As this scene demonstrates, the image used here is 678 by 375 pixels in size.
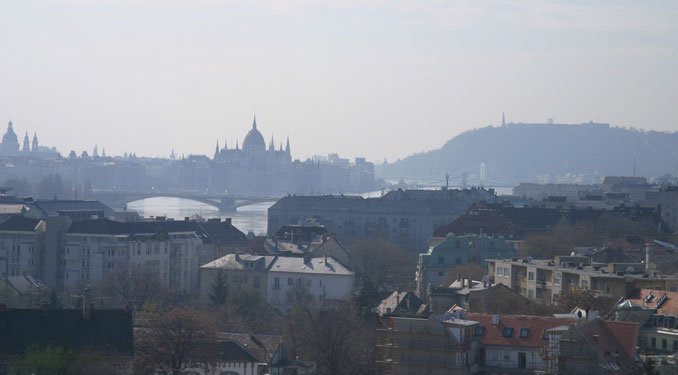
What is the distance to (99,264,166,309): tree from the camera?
34.4m

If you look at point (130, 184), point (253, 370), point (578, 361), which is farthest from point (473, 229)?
point (130, 184)

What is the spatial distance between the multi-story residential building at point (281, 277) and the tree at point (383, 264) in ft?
2.82

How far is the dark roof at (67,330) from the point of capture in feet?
73.7

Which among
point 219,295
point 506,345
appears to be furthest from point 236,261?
point 506,345

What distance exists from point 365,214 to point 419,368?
50.4m

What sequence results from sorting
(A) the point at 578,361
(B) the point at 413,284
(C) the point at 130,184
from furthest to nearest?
(C) the point at 130,184
(B) the point at 413,284
(A) the point at 578,361

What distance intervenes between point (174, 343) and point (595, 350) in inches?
229

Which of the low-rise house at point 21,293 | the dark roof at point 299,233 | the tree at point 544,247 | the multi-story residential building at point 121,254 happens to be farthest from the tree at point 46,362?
the dark roof at point 299,233

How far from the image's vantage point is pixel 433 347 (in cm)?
2131

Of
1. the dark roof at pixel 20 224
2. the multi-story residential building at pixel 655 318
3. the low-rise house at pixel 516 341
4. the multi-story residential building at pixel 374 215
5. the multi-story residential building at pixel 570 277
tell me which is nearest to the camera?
the low-rise house at pixel 516 341

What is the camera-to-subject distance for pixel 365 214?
235 ft

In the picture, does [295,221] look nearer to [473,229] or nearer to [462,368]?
[473,229]

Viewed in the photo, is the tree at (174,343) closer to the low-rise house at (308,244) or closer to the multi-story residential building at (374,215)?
the low-rise house at (308,244)

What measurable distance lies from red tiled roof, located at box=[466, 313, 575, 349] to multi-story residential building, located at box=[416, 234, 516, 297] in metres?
17.0
